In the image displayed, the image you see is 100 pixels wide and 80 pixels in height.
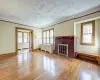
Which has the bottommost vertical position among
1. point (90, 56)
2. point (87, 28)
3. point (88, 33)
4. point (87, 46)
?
point (90, 56)

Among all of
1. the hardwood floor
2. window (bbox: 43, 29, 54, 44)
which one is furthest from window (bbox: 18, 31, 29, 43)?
the hardwood floor

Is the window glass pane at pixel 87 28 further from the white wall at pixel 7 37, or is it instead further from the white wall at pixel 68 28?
the white wall at pixel 7 37

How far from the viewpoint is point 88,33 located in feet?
14.4

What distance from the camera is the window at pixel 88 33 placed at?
4.16 meters

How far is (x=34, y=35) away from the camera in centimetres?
702

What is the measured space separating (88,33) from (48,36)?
12.4ft

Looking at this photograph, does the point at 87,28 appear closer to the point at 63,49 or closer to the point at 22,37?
the point at 63,49

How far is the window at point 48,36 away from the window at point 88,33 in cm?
272

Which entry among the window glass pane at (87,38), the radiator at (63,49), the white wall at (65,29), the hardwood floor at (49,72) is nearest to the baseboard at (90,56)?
the hardwood floor at (49,72)

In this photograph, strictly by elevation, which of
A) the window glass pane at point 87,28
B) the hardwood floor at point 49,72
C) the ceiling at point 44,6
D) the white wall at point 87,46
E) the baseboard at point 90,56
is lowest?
the hardwood floor at point 49,72

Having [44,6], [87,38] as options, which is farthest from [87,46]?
[44,6]

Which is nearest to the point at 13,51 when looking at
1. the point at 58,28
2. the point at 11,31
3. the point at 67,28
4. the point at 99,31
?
the point at 11,31

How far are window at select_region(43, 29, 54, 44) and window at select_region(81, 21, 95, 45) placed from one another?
272 cm

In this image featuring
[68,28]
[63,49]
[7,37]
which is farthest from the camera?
[63,49]
